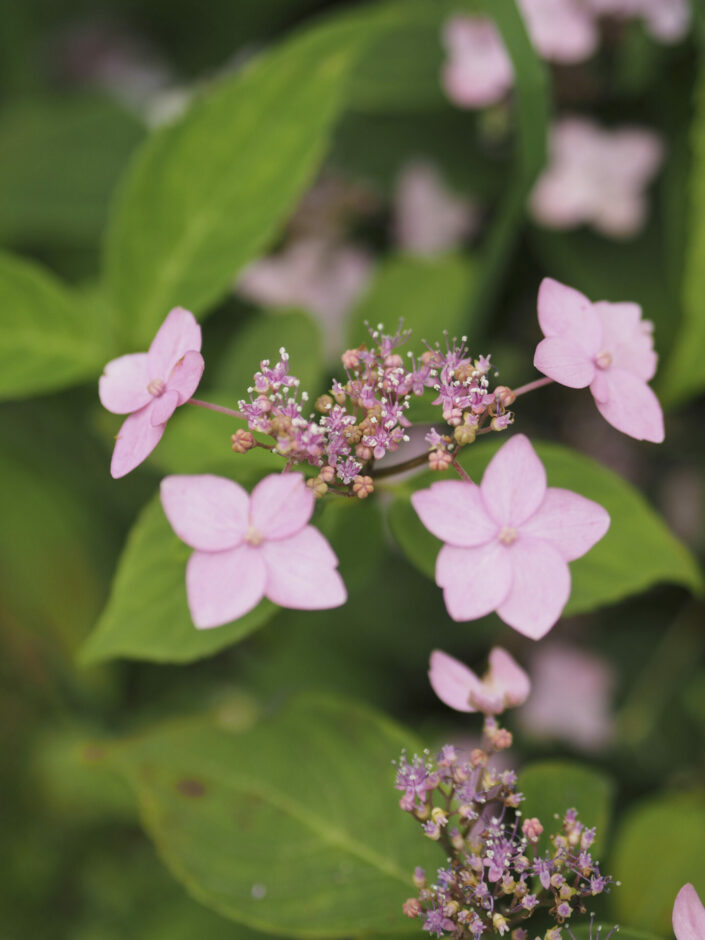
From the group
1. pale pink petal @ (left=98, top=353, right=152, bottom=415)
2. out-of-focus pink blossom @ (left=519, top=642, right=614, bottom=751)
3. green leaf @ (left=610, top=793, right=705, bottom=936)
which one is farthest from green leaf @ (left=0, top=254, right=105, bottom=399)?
out-of-focus pink blossom @ (left=519, top=642, right=614, bottom=751)

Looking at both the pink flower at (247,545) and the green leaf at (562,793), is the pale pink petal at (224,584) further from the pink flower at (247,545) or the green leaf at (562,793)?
the green leaf at (562,793)

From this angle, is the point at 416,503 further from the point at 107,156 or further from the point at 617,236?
the point at 107,156

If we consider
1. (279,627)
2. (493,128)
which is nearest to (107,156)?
(493,128)

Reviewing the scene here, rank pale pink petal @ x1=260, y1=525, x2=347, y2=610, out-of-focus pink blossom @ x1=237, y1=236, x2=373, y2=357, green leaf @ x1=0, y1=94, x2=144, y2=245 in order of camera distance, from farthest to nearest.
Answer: green leaf @ x1=0, y1=94, x2=144, y2=245 < out-of-focus pink blossom @ x1=237, y1=236, x2=373, y2=357 < pale pink petal @ x1=260, y1=525, x2=347, y2=610

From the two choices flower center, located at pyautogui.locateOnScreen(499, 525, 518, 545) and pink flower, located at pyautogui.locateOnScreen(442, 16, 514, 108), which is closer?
flower center, located at pyautogui.locateOnScreen(499, 525, 518, 545)

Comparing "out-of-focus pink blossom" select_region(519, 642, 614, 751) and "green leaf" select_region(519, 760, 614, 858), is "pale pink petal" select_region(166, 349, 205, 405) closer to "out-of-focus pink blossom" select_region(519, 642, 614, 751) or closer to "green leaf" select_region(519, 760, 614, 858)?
"green leaf" select_region(519, 760, 614, 858)

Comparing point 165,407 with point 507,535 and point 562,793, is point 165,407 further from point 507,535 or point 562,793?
point 562,793

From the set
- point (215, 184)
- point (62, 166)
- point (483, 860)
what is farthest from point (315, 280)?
point (483, 860)
